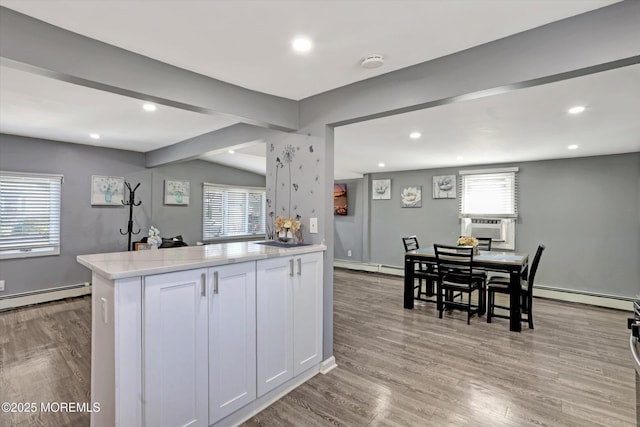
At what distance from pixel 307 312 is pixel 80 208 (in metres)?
4.40

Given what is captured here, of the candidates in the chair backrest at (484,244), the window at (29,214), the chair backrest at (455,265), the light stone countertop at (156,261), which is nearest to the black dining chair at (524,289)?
the chair backrest at (455,265)

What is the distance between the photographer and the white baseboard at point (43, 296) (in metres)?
4.27

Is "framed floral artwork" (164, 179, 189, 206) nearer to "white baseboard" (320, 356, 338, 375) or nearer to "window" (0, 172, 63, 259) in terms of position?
"window" (0, 172, 63, 259)

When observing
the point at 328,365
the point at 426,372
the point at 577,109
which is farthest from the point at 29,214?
the point at 577,109

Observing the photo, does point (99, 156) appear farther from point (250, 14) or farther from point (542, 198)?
point (542, 198)

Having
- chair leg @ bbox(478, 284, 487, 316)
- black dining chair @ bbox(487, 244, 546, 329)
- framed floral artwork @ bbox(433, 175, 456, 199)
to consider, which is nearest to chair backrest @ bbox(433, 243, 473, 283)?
black dining chair @ bbox(487, 244, 546, 329)

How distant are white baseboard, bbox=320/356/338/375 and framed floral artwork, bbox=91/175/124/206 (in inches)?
177

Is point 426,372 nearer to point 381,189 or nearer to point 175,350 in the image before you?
point 175,350

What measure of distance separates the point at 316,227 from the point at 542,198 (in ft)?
14.8

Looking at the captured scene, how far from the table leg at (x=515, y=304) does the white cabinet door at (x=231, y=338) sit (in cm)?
311

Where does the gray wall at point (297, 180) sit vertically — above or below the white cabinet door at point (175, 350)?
above

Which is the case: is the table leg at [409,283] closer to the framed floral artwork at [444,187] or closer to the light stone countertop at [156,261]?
the framed floral artwork at [444,187]

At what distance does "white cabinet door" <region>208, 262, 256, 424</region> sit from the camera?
73.6 inches

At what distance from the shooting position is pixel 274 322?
2.25m
